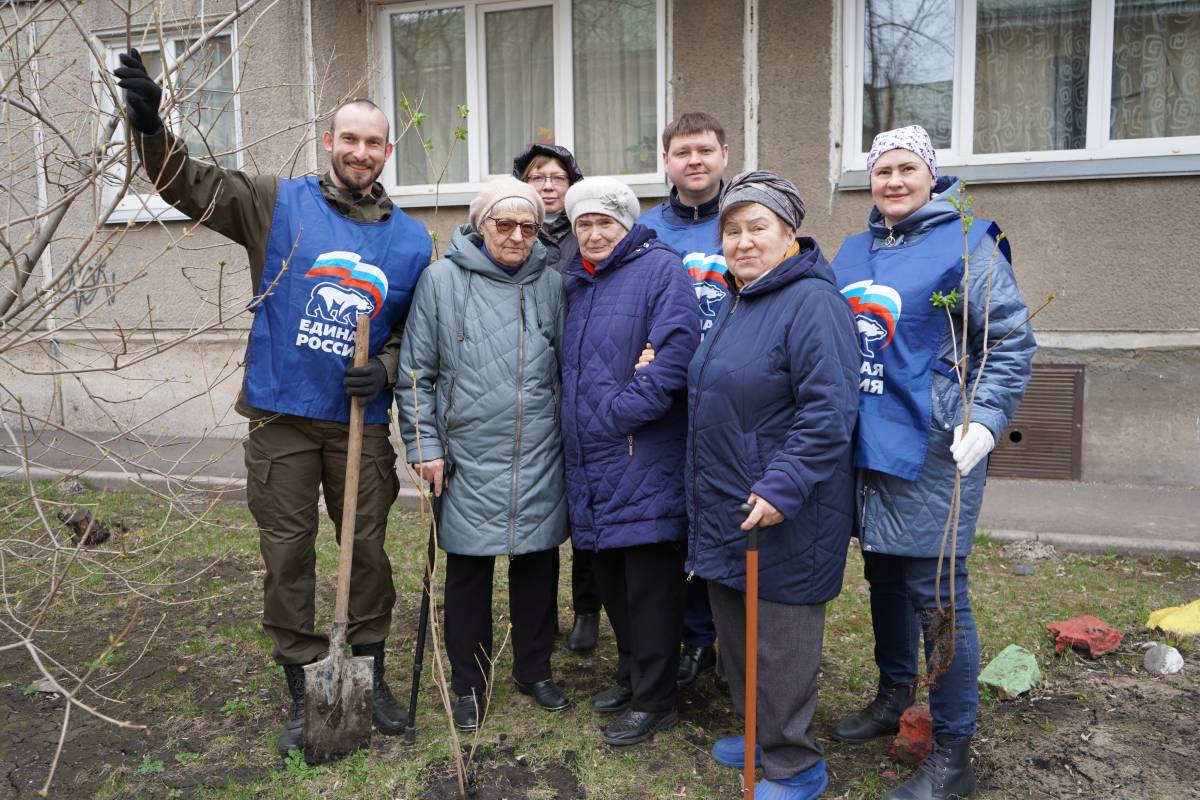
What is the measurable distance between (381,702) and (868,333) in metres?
2.09

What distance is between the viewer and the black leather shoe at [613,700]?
3.32 m

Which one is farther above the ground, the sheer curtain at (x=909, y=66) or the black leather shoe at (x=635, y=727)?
the sheer curtain at (x=909, y=66)

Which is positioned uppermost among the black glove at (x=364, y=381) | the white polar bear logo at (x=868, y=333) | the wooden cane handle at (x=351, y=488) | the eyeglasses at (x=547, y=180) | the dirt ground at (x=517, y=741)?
the eyeglasses at (x=547, y=180)

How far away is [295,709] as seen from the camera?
320 cm

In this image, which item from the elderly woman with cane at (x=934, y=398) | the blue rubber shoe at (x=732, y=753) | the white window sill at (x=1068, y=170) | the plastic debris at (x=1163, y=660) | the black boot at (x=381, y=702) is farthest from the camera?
the white window sill at (x=1068, y=170)

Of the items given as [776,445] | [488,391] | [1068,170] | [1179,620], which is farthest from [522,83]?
[1179,620]

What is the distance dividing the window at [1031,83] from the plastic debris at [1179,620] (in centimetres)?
320

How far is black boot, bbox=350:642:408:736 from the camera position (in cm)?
318

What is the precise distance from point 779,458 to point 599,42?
5695mm

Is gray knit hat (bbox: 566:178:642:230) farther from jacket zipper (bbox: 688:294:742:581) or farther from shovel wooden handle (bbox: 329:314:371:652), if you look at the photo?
shovel wooden handle (bbox: 329:314:371:652)

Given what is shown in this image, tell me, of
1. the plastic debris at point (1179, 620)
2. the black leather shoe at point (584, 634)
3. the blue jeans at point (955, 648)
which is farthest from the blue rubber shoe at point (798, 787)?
the plastic debris at point (1179, 620)

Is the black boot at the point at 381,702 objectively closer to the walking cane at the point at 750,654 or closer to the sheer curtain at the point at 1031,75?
the walking cane at the point at 750,654

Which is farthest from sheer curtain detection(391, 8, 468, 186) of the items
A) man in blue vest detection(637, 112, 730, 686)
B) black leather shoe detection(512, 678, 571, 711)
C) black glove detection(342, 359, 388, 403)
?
black leather shoe detection(512, 678, 571, 711)

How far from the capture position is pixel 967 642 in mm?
2619
